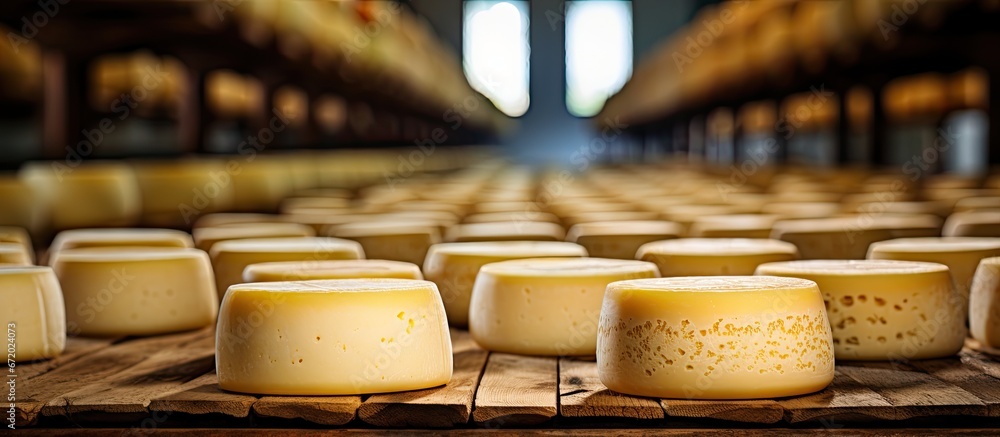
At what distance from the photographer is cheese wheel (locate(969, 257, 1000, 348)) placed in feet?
5.80

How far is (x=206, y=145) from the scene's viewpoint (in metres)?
6.08

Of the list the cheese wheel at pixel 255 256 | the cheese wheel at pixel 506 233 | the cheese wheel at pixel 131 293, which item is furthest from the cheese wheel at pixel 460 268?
the cheese wheel at pixel 506 233

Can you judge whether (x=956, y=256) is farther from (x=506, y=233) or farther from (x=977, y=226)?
(x=506, y=233)

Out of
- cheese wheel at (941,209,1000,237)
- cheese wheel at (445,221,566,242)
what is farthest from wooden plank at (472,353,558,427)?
cheese wheel at (941,209,1000,237)

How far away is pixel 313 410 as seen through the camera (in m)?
1.36

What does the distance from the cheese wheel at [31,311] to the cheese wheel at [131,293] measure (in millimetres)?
241

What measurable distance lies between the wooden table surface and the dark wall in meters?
25.1

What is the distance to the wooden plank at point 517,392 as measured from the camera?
4.40ft

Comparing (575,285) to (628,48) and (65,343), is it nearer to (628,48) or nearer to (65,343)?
(65,343)

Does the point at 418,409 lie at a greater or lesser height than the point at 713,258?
lesser

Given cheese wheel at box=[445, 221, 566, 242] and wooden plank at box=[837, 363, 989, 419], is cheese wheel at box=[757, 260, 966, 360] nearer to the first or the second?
wooden plank at box=[837, 363, 989, 419]

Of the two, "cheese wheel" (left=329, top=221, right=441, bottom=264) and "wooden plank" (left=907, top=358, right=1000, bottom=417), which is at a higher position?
"cheese wheel" (left=329, top=221, right=441, bottom=264)

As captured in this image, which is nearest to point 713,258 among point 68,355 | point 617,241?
point 617,241

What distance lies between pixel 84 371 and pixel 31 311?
6.0 inches
